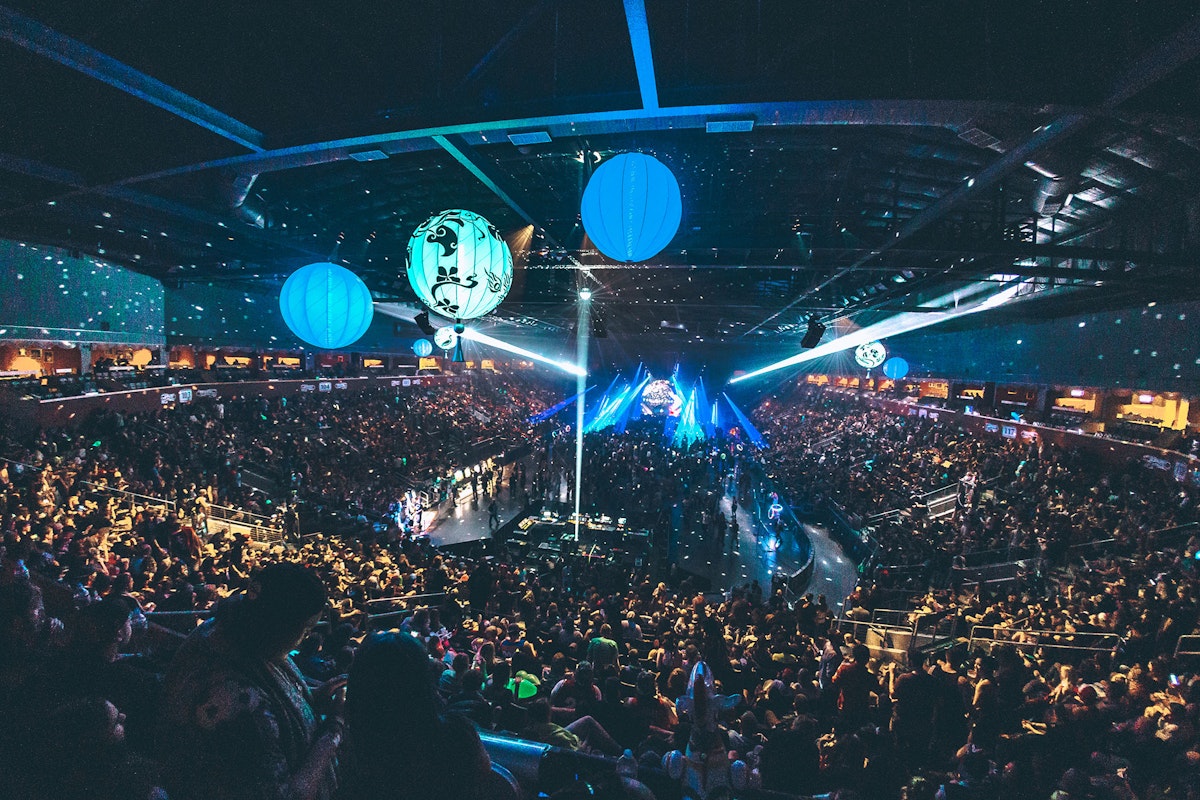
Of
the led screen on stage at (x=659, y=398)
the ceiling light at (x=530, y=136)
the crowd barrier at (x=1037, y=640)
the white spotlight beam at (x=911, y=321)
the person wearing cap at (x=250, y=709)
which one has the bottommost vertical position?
the crowd barrier at (x=1037, y=640)

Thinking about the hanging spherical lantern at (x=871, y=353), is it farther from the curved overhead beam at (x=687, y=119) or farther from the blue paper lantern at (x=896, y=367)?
the curved overhead beam at (x=687, y=119)

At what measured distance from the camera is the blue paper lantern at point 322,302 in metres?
4.79

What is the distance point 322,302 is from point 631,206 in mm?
3353

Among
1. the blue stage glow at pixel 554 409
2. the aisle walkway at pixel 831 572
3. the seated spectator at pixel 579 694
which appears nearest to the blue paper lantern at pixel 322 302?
the seated spectator at pixel 579 694

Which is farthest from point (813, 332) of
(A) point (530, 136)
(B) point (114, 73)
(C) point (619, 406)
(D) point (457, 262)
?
(C) point (619, 406)

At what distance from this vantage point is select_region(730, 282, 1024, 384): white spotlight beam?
1284 cm

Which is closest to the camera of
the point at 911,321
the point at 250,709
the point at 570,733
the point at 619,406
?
the point at 250,709

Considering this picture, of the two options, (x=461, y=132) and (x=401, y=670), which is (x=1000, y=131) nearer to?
(x=461, y=132)

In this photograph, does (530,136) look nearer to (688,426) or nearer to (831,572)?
(831,572)

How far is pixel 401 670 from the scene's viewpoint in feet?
4.25

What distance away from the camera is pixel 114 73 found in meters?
3.61

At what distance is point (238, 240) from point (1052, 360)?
21.1 meters

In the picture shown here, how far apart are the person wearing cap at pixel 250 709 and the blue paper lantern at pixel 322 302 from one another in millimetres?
3729

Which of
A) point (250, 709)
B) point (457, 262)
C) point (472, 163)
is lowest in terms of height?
point (250, 709)
